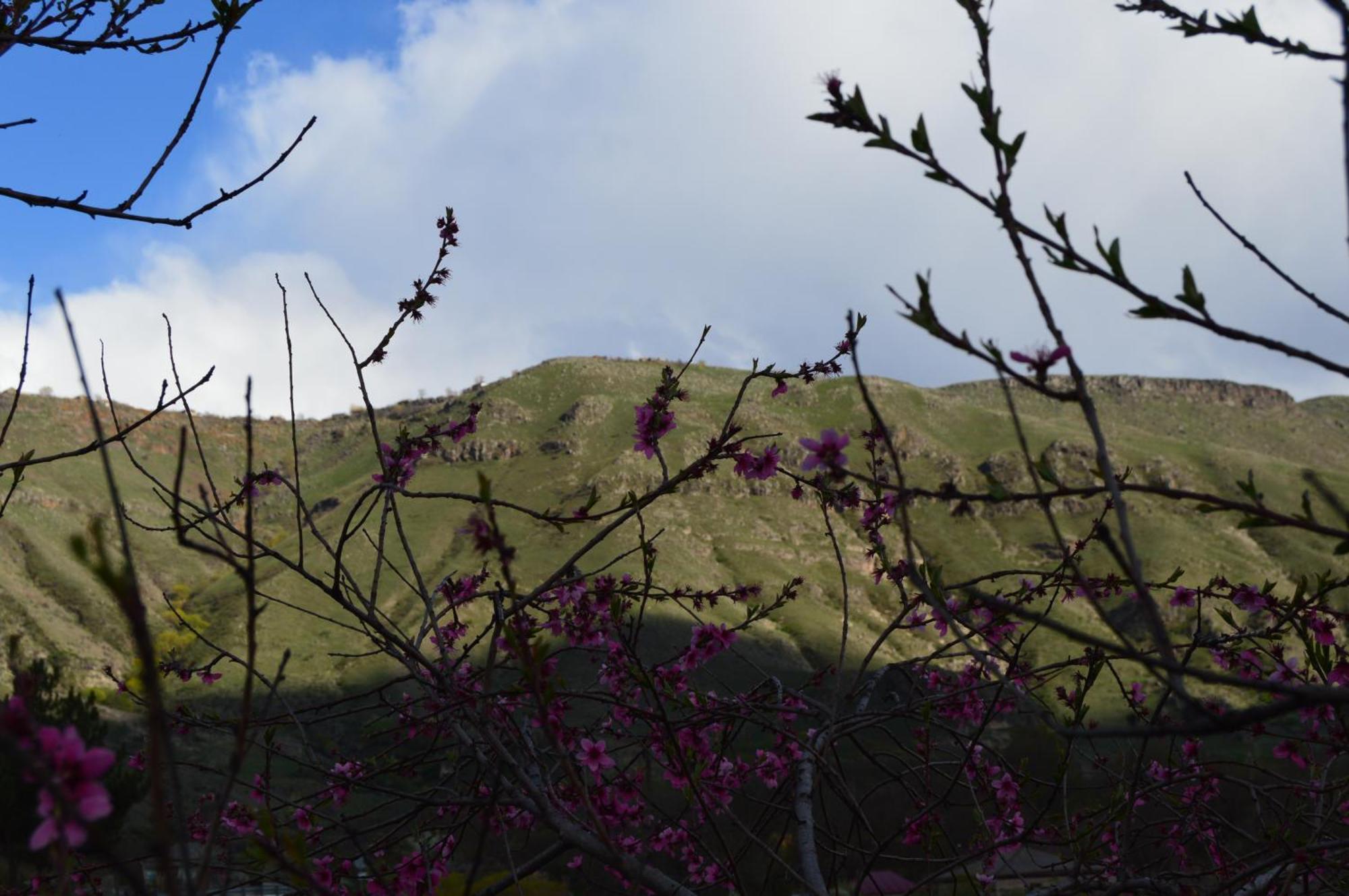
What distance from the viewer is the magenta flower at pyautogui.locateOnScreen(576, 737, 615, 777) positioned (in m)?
3.08

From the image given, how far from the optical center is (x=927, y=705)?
3.30m

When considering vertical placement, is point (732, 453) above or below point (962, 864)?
above

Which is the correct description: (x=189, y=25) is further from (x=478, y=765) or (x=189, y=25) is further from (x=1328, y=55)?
(x=1328, y=55)

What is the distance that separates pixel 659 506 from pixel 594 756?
8361 centimetres

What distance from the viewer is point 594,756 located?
10.5 ft

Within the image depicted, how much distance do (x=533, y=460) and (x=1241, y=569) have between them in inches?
2580

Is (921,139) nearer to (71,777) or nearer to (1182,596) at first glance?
(71,777)

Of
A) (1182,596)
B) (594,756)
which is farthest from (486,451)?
(1182,596)

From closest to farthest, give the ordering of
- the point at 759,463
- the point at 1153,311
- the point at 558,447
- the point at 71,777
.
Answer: the point at 71,777, the point at 1153,311, the point at 759,463, the point at 558,447

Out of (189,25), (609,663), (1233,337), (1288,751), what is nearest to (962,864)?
(1233,337)

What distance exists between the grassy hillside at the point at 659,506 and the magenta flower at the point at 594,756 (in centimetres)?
5642

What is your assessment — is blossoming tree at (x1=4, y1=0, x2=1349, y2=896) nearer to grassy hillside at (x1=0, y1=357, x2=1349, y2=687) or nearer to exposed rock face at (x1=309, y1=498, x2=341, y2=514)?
grassy hillside at (x1=0, y1=357, x2=1349, y2=687)

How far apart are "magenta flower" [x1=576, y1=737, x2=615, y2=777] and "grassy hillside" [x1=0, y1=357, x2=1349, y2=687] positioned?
56.4 metres

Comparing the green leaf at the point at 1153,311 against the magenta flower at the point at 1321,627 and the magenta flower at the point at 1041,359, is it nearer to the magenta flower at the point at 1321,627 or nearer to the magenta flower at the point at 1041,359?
the magenta flower at the point at 1041,359
